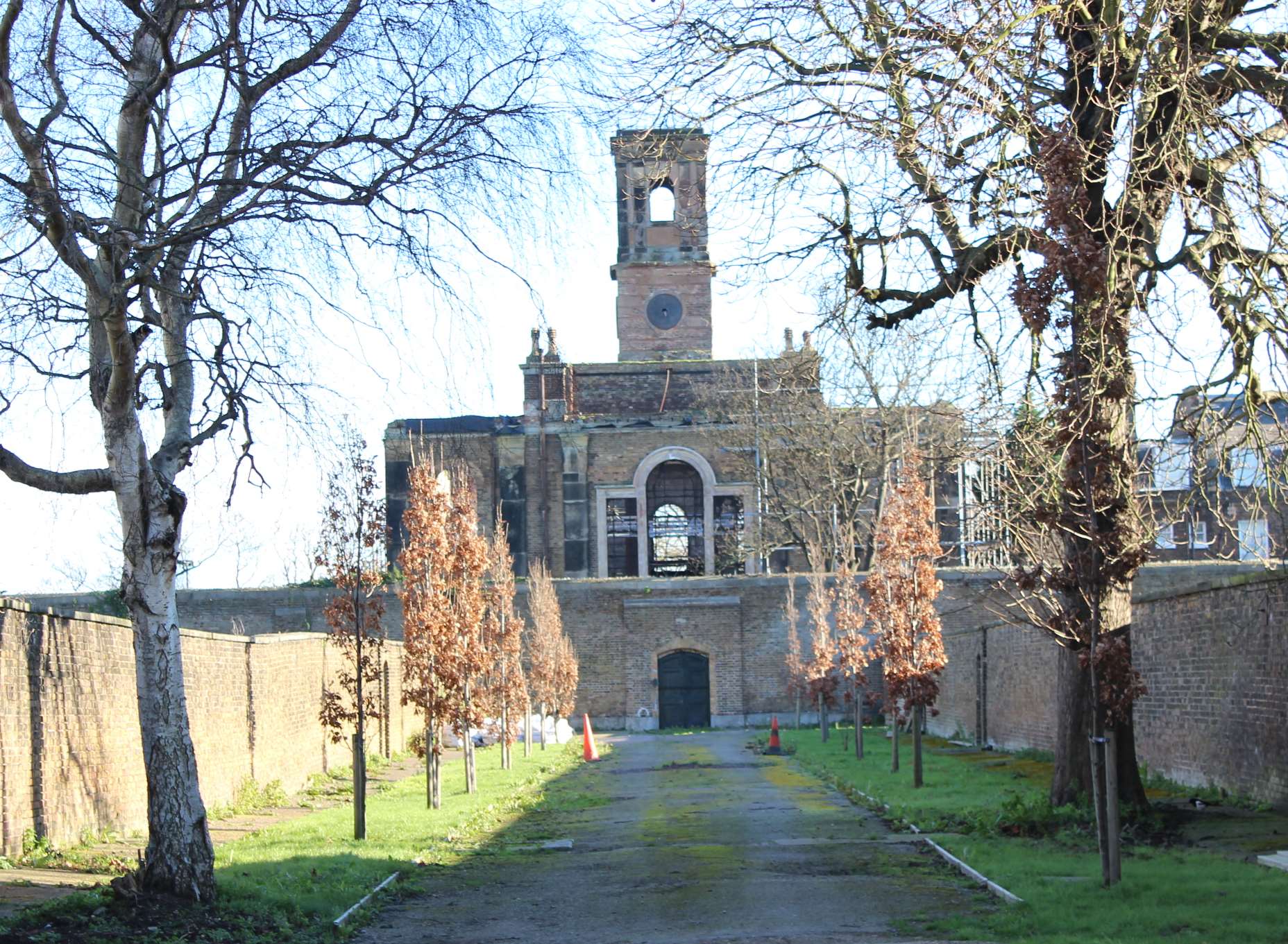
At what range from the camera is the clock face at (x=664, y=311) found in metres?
59.4

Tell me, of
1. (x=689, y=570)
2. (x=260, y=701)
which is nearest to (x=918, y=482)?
(x=260, y=701)

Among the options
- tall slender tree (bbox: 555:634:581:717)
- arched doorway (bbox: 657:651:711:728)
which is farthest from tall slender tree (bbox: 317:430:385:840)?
arched doorway (bbox: 657:651:711:728)

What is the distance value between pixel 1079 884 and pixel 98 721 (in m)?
9.88

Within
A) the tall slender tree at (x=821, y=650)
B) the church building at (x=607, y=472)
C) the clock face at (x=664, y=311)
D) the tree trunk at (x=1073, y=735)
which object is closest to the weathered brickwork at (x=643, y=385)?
the church building at (x=607, y=472)

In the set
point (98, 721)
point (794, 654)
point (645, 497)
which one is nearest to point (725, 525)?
point (645, 497)

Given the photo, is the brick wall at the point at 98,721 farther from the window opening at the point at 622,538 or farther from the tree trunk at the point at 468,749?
the window opening at the point at 622,538

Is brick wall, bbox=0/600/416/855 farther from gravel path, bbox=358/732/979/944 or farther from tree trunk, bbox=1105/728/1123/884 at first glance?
tree trunk, bbox=1105/728/1123/884

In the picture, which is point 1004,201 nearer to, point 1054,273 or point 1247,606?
point 1054,273

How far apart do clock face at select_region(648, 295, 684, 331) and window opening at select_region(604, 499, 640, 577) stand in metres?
9.18

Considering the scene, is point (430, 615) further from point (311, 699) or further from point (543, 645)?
point (543, 645)

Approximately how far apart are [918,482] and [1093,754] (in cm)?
1372

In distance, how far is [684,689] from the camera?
4862cm

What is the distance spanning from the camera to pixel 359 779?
1614cm

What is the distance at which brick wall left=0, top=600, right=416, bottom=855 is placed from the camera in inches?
529
